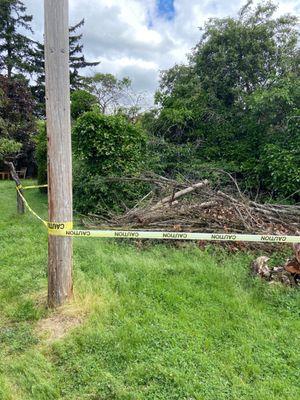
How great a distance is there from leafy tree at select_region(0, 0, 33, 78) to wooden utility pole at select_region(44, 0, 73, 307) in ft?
68.4

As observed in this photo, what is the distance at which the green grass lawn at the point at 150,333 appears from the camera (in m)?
2.02

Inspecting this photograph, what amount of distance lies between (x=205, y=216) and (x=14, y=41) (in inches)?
856

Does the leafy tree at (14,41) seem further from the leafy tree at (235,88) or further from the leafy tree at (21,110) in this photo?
the leafy tree at (235,88)

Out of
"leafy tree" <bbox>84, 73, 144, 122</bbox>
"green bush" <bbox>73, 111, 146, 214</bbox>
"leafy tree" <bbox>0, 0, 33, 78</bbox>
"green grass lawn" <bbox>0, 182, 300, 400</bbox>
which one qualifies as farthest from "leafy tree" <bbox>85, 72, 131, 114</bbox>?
"green grass lawn" <bbox>0, 182, 300, 400</bbox>

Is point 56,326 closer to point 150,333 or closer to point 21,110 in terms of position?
point 150,333

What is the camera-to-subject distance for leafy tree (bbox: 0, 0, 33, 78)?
20375 mm

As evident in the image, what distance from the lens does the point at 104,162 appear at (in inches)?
276

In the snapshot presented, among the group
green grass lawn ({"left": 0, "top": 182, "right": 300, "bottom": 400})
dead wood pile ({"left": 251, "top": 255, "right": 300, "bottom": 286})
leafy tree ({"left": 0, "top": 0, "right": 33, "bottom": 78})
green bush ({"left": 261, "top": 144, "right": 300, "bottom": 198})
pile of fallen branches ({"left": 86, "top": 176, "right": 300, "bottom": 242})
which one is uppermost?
leafy tree ({"left": 0, "top": 0, "right": 33, "bottom": 78})

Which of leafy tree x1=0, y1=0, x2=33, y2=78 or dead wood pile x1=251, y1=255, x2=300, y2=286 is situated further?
leafy tree x1=0, y1=0, x2=33, y2=78

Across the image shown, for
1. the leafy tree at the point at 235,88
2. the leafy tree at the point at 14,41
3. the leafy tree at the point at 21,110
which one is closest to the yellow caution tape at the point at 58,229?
the leafy tree at the point at 235,88

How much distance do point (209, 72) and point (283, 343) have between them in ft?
29.0

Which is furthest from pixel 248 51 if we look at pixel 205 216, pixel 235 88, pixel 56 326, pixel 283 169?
pixel 56 326

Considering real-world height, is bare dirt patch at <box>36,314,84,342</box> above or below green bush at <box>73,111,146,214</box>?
below

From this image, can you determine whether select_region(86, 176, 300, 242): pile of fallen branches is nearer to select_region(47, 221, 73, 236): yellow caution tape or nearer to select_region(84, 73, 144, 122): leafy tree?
select_region(47, 221, 73, 236): yellow caution tape
